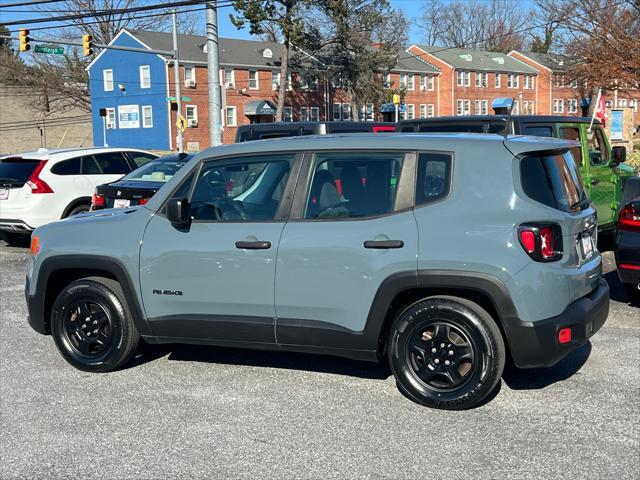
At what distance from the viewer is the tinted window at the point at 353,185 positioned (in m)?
4.90

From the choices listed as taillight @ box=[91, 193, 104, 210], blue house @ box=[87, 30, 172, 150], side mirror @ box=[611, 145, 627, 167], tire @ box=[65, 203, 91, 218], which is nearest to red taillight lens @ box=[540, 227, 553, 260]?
side mirror @ box=[611, 145, 627, 167]

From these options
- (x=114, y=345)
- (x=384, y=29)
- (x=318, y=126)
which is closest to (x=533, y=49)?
(x=384, y=29)

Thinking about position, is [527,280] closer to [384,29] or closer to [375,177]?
[375,177]

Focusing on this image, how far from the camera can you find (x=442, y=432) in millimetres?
4520

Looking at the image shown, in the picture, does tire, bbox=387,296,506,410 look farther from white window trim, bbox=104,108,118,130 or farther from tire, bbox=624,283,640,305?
white window trim, bbox=104,108,118,130

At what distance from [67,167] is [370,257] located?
9.05 metres

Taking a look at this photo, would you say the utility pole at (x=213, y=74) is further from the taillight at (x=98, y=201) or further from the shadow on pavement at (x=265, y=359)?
the shadow on pavement at (x=265, y=359)

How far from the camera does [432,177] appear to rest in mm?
4820

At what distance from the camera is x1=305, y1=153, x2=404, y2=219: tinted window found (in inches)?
193

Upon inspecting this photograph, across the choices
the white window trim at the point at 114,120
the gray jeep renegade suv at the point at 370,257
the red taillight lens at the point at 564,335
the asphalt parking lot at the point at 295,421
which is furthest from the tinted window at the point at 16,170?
the white window trim at the point at 114,120

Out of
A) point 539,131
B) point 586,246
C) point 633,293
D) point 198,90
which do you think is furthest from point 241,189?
point 198,90

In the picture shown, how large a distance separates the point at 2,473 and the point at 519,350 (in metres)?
3.05

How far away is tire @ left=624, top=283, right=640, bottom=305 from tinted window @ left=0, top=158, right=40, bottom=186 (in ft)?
30.1

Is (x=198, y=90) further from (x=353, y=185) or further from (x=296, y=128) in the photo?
(x=353, y=185)
